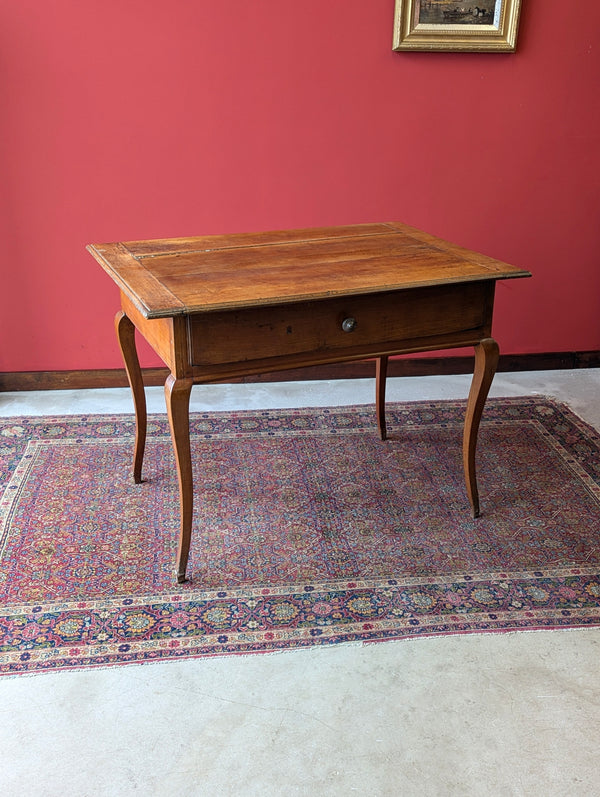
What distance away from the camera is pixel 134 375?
8.99 feet

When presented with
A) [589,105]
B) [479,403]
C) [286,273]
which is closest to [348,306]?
[286,273]

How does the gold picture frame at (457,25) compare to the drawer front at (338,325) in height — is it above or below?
above

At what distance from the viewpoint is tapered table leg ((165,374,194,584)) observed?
2.16 m

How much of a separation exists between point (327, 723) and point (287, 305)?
108 centimetres

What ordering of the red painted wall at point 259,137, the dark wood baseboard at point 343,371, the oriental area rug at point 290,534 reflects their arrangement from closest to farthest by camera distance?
the oriental area rug at point 290,534
the red painted wall at point 259,137
the dark wood baseboard at point 343,371

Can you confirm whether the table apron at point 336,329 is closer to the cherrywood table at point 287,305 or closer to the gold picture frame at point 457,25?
the cherrywood table at point 287,305

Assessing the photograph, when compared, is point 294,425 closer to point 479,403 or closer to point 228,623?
point 479,403

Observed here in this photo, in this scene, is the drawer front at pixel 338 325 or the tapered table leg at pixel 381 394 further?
the tapered table leg at pixel 381 394

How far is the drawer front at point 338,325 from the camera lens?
2.15m

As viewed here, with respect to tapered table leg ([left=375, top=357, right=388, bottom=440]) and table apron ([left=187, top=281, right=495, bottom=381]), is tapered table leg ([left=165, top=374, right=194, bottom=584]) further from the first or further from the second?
tapered table leg ([left=375, top=357, right=388, bottom=440])

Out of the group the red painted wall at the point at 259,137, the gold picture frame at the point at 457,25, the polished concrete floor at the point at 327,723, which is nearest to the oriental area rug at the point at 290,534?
the polished concrete floor at the point at 327,723

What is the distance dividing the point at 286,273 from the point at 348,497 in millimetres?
928

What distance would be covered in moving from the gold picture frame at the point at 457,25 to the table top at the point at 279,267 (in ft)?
3.79

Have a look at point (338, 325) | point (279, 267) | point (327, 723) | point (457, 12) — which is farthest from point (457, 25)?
point (327, 723)
